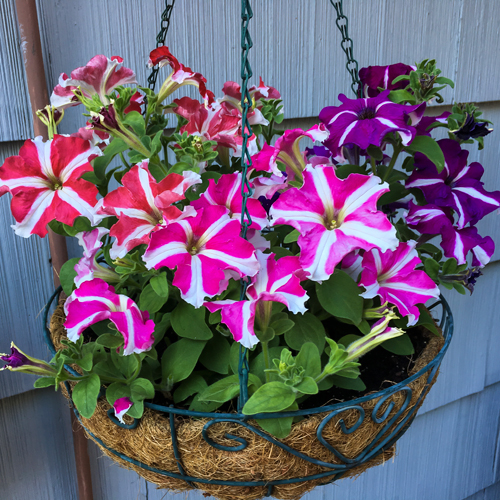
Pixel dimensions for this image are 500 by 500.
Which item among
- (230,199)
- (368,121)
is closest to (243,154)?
(230,199)

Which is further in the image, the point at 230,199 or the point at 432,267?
the point at 432,267

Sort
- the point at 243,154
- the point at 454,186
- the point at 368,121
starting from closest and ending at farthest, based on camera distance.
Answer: the point at 243,154 → the point at 368,121 → the point at 454,186

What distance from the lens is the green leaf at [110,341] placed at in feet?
1.57

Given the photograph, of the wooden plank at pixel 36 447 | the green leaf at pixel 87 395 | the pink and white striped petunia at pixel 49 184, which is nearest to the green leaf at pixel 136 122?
the pink and white striped petunia at pixel 49 184

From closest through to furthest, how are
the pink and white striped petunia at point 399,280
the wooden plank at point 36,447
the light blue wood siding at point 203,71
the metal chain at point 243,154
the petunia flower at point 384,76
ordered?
the metal chain at point 243,154 < the pink and white striped petunia at point 399,280 < the petunia flower at point 384,76 < the light blue wood siding at point 203,71 < the wooden plank at point 36,447

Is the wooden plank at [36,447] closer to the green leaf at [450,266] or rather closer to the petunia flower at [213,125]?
the petunia flower at [213,125]

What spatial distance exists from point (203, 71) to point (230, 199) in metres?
0.45

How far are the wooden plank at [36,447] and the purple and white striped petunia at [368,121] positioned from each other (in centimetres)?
73

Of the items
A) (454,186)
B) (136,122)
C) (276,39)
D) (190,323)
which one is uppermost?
(276,39)

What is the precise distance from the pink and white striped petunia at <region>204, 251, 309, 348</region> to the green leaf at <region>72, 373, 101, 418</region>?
0.15m

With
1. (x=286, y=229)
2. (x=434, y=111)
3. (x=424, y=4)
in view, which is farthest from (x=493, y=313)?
(x=286, y=229)

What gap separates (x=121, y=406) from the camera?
0.46 meters

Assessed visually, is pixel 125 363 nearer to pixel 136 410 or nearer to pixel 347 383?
pixel 136 410

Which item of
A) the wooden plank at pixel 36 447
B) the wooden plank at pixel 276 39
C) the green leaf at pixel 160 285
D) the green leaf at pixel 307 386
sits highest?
the wooden plank at pixel 276 39
